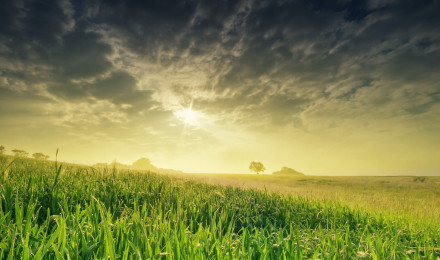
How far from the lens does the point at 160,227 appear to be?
271 centimetres

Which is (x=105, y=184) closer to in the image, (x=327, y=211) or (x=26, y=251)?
(x=26, y=251)

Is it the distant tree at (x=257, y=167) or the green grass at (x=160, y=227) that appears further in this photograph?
the distant tree at (x=257, y=167)

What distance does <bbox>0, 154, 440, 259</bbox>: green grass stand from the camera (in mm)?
2059

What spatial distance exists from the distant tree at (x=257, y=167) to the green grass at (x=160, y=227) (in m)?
104

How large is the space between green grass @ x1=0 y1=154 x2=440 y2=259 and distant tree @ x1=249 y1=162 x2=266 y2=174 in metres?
104

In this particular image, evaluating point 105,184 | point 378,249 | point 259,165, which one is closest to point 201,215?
point 105,184

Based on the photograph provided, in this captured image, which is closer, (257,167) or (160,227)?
(160,227)

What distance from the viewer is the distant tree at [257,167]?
361 feet

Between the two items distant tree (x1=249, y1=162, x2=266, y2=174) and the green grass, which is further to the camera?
distant tree (x1=249, y1=162, x2=266, y2=174)

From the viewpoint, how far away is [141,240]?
234cm

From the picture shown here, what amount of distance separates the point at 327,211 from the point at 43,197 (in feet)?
23.8

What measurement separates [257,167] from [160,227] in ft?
363

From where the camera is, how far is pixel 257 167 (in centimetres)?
11038

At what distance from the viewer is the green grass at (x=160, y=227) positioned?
206 centimetres
